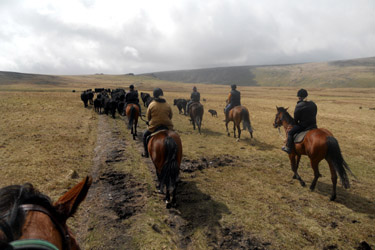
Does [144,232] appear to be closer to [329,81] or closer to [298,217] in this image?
[298,217]

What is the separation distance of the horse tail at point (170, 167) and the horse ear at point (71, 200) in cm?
368

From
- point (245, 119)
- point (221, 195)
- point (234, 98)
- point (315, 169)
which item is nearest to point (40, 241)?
point (221, 195)

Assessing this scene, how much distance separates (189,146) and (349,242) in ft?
26.0

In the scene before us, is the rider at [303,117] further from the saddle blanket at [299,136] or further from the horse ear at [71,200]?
the horse ear at [71,200]

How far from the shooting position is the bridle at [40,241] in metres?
1.09

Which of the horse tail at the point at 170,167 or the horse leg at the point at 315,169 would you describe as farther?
the horse leg at the point at 315,169

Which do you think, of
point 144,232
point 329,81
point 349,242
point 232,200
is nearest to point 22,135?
point 144,232

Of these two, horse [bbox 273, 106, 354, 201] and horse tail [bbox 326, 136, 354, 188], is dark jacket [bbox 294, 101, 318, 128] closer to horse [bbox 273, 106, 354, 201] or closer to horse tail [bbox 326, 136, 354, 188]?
horse [bbox 273, 106, 354, 201]

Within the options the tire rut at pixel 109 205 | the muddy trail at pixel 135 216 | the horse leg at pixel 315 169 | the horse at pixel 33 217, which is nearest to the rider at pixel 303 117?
the horse leg at pixel 315 169

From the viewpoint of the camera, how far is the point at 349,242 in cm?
448

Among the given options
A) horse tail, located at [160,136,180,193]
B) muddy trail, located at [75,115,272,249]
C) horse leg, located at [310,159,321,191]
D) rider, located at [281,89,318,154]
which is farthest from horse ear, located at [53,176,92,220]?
rider, located at [281,89,318,154]

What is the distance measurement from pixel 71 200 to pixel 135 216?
382cm

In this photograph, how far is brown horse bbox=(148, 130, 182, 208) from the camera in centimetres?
536

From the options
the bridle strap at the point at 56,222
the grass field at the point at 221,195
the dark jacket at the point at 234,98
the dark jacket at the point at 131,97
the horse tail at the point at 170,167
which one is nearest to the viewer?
the bridle strap at the point at 56,222
